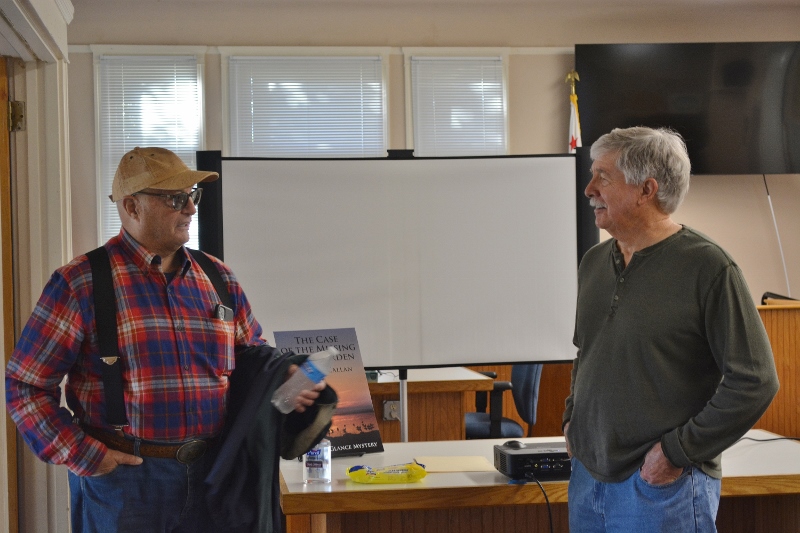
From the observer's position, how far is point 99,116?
5.16m

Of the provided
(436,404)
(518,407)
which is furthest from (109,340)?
(518,407)

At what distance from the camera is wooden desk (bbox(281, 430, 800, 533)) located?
2127 mm

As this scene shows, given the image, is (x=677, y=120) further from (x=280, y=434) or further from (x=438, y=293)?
(x=280, y=434)

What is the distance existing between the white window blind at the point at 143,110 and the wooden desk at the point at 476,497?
303 cm

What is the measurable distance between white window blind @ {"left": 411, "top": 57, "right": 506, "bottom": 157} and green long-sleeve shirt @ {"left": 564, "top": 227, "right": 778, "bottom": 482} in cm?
368

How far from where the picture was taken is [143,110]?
521 centimetres

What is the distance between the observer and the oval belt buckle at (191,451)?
176cm

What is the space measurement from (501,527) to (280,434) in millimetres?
1096

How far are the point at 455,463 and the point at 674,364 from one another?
911 mm

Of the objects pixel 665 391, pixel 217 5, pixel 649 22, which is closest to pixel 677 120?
pixel 649 22

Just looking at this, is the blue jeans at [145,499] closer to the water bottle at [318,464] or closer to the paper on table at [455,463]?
the water bottle at [318,464]

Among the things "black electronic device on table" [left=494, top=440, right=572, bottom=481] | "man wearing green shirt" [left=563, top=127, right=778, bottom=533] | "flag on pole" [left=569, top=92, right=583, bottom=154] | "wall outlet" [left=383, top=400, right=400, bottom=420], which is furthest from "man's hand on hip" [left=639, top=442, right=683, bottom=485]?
"flag on pole" [left=569, top=92, right=583, bottom=154]

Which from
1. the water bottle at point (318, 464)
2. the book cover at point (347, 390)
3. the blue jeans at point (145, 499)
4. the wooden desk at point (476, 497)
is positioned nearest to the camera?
the blue jeans at point (145, 499)

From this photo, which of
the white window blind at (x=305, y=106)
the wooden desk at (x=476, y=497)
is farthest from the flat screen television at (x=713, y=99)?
the wooden desk at (x=476, y=497)
